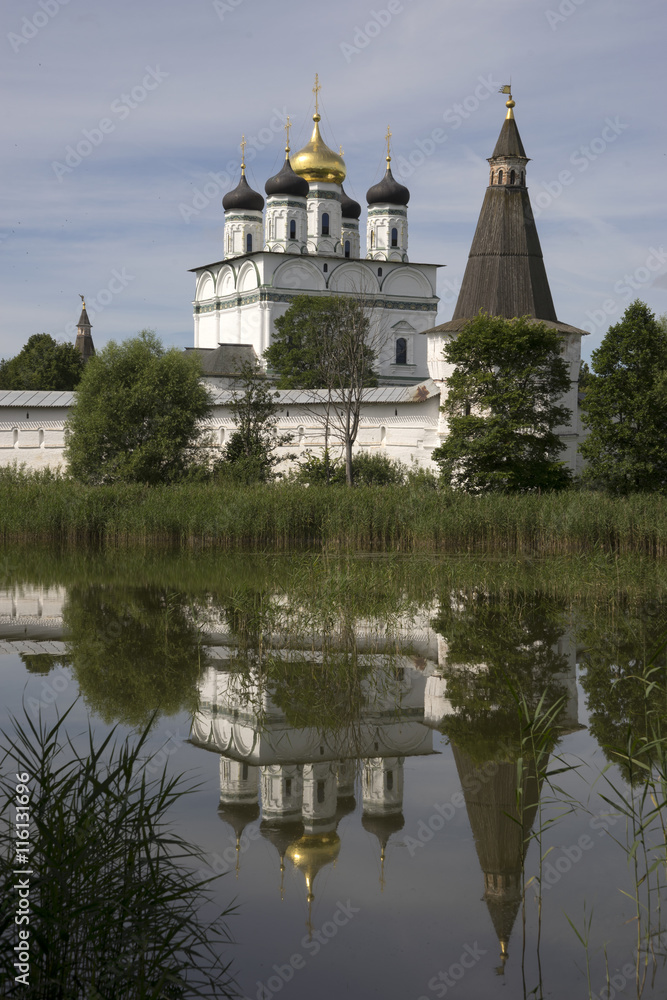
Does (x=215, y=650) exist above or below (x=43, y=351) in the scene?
below

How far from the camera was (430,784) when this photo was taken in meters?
4.44

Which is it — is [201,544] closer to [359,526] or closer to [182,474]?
[359,526]

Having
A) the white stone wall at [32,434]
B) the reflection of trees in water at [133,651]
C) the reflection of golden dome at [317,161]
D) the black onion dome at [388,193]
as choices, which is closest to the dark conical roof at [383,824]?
the reflection of trees in water at [133,651]

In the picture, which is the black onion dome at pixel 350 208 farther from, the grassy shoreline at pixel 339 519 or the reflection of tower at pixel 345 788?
the reflection of tower at pixel 345 788

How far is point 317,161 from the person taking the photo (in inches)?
1533

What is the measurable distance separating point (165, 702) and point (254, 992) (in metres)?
2.88

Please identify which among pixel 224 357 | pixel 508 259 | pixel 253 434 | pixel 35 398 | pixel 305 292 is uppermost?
pixel 305 292

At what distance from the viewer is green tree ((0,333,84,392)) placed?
36.3 meters

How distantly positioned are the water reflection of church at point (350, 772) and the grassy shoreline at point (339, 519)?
7.22 metres

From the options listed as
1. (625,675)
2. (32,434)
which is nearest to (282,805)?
(625,675)

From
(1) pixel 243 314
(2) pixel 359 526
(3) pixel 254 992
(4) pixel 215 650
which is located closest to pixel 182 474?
(2) pixel 359 526

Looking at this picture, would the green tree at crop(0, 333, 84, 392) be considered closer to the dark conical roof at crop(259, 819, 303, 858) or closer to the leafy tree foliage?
the leafy tree foliage

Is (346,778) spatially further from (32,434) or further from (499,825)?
(32,434)

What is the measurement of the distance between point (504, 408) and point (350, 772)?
42.9 feet
